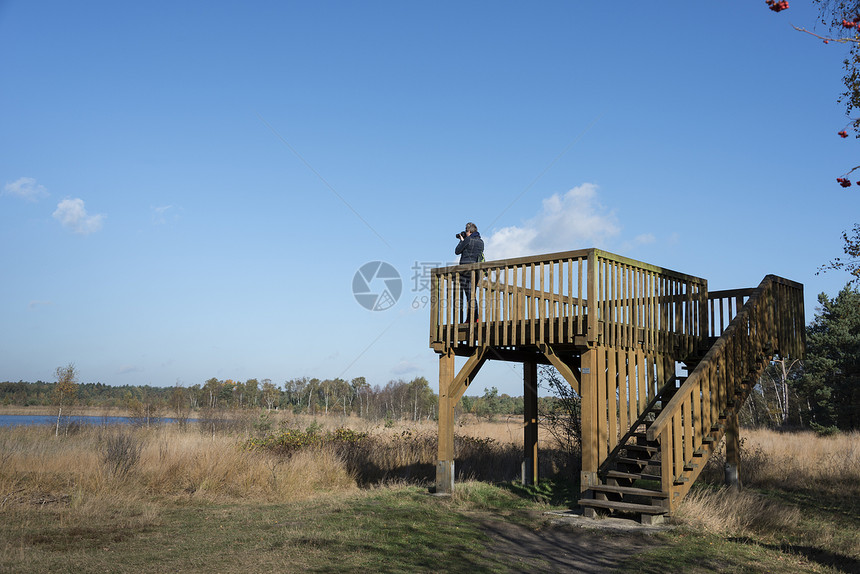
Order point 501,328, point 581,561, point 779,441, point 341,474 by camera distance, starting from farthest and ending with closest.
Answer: point 779,441
point 341,474
point 501,328
point 581,561

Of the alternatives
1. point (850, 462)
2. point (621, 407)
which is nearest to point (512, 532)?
point (621, 407)

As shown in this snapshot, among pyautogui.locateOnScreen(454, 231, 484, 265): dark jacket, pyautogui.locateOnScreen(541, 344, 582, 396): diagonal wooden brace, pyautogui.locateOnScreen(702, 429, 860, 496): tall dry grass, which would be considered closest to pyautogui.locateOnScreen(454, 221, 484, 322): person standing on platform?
pyautogui.locateOnScreen(454, 231, 484, 265): dark jacket

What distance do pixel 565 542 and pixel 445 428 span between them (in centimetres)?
452

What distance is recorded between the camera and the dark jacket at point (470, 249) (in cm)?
1318

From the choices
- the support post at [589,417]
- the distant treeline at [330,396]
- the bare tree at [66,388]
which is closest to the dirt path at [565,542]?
the support post at [589,417]

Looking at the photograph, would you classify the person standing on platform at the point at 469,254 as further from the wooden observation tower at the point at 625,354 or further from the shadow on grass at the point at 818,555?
the shadow on grass at the point at 818,555

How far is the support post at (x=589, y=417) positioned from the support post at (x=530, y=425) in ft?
11.4

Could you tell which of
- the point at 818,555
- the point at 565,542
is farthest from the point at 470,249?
the point at 818,555

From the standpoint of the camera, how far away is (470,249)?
13.2 meters

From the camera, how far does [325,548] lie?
309 inches

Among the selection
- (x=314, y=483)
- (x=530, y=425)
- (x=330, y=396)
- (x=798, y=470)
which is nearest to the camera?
(x=314, y=483)

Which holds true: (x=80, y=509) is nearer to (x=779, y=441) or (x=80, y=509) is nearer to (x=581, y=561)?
(x=581, y=561)

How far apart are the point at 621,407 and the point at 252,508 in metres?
6.59

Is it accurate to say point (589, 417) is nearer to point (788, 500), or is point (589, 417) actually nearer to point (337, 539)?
point (337, 539)
